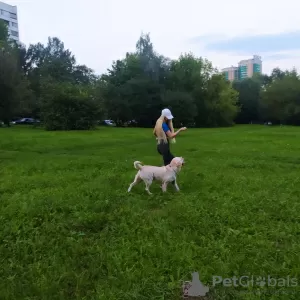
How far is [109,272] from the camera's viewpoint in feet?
14.4

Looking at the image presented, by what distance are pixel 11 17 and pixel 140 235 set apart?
386 feet

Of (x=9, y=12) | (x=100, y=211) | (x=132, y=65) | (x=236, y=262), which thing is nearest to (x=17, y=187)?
(x=100, y=211)

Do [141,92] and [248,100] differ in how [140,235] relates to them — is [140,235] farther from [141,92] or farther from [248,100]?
[248,100]

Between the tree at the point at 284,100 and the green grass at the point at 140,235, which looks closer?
the green grass at the point at 140,235

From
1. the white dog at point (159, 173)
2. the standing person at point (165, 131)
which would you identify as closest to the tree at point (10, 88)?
the standing person at point (165, 131)

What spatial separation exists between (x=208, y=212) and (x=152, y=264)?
8.00 feet

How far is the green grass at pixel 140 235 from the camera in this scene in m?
4.15

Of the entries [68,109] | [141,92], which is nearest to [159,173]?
[68,109]

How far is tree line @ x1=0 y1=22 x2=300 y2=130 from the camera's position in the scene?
139 ft

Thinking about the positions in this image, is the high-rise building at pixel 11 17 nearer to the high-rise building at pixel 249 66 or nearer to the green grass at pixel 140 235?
the high-rise building at pixel 249 66

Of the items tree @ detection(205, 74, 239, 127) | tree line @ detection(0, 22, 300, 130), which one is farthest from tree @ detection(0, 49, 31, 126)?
tree @ detection(205, 74, 239, 127)

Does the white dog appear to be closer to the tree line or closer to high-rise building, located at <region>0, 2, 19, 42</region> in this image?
the tree line

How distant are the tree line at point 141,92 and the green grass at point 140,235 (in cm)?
3317

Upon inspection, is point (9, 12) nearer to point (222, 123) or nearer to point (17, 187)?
point (222, 123)
